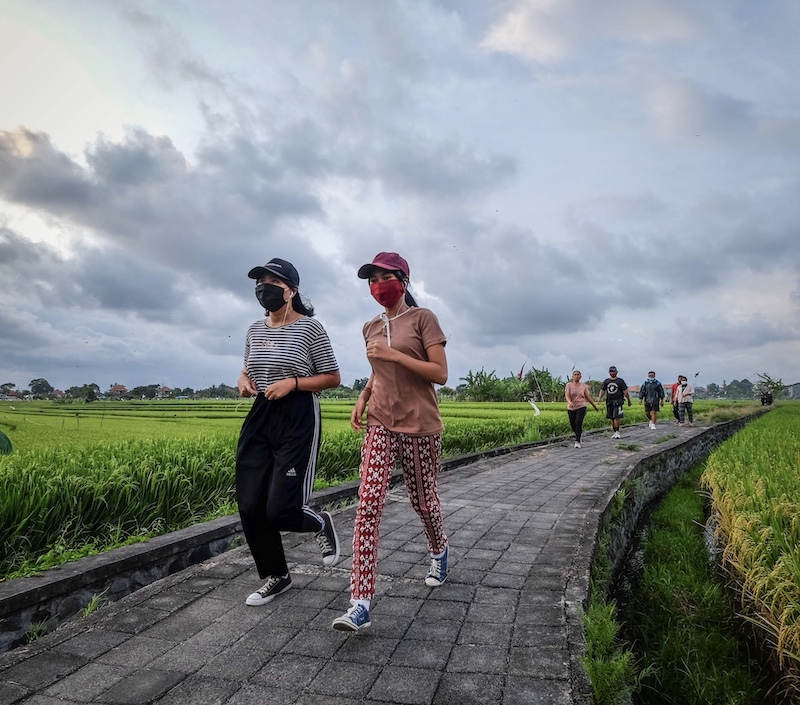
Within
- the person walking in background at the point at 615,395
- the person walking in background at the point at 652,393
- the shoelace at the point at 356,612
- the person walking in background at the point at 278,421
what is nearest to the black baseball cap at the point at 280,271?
the person walking in background at the point at 278,421

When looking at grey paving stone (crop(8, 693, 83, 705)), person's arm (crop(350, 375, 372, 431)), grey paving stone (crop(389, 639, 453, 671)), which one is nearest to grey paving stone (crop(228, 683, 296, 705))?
grey paving stone (crop(389, 639, 453, 671))

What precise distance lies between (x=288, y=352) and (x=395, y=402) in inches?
24.3

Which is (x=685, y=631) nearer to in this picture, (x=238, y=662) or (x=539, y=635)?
(x=539, y=635)

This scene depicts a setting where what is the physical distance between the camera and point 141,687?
2.29 m

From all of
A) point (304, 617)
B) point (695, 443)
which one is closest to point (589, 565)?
point (304, 617)

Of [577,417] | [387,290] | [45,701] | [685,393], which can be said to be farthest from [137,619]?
[685,393]

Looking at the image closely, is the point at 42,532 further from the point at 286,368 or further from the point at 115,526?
the point at 286,368

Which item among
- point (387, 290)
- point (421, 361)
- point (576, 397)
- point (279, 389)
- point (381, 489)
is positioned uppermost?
point (387, 290)

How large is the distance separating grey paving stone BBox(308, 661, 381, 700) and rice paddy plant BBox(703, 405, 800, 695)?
7.68 ft

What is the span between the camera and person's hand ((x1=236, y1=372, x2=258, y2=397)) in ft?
10.4

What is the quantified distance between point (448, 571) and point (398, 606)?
2.19 ft

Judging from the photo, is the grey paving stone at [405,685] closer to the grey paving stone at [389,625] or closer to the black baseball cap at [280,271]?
the grey paving stone at [389,625]

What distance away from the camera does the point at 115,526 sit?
14.0 feet

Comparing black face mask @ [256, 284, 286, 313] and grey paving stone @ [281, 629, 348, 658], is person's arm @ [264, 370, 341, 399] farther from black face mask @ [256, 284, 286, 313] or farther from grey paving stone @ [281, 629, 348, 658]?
grey paving stone @ [281, 629, 348, 658]
